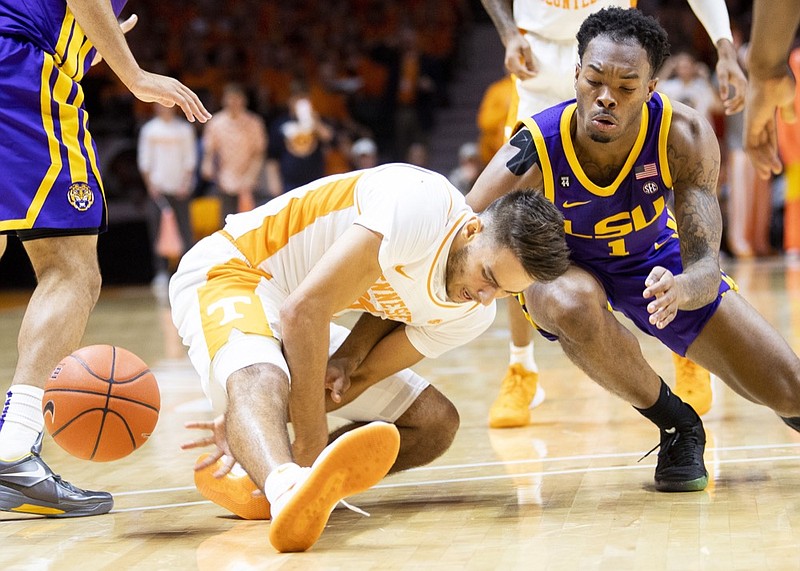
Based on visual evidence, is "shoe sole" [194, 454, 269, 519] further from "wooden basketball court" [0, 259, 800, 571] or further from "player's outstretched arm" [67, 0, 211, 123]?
"player's outstretched arm" [67, 0, 211, 123]

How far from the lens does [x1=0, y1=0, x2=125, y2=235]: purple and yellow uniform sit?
340 cm

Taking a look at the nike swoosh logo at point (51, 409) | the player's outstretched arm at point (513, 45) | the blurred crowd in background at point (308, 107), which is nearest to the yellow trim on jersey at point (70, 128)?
the nike swoosh logo at point (51, 409)

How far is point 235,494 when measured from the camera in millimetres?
3303

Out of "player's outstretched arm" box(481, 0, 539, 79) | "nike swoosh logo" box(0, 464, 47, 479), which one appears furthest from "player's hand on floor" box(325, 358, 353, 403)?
"player's outstretched arm" box(481, 0, 539, 79)

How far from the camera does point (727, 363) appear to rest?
368cm

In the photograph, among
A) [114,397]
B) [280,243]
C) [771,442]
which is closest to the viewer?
[114,397]

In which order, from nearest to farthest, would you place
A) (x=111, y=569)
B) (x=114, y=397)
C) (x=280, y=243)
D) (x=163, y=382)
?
(x=111, y=569) < (x=114, y=397) < (x=280, y=243) < (x=163, y=382)

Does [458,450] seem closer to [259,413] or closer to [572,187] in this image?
[572,187]

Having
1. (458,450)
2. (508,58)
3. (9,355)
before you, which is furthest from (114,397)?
(9,355)

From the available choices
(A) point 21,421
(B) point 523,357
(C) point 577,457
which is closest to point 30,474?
(A) point 21,421

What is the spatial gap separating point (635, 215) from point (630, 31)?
61 centimetres

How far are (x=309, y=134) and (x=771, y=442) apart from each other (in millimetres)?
9999

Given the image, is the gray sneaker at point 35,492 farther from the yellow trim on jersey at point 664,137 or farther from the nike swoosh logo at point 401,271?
the yellow trim on jersey at point 664,137

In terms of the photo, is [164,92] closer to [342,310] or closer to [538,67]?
[342,310]
